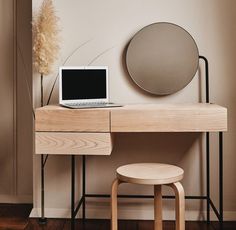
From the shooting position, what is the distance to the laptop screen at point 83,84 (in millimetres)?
2090

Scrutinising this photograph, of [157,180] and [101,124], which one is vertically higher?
[101,124]

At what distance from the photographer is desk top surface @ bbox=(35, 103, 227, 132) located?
1.89 metres

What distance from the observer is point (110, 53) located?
237cm

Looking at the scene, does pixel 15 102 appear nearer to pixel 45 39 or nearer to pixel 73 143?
pixel 45 39

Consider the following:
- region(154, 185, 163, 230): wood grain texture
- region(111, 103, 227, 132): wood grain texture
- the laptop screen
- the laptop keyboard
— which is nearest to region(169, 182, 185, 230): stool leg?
region(154, 185, 163, 230): wood grain texture

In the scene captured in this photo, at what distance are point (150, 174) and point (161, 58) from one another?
889 mm

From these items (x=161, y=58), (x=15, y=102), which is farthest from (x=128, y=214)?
(x=15, y=102)

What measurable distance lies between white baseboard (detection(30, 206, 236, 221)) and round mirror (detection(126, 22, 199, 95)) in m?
0.81

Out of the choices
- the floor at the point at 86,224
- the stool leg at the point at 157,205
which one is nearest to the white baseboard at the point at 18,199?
the floor at the point at 86,224

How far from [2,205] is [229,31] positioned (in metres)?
2.03

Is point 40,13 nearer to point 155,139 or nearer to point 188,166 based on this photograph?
point 155,139

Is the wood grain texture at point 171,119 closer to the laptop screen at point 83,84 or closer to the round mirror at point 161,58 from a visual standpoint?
the laptop screen at point 83,84

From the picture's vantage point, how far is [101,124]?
74.4 inches

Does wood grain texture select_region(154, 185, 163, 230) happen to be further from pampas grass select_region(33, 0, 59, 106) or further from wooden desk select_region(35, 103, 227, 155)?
pampas grass select_region(33, 0, 59, 106)
